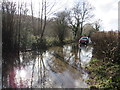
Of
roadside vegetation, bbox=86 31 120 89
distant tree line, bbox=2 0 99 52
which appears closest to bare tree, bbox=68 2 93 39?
distant tree line, bbox=2 0 99 52

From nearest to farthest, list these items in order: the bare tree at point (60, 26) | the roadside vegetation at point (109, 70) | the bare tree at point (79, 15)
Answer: the roadside vegetation at point (109, 70)
the bare tree at point (60, 26)
the bare tree at point (79, 15)

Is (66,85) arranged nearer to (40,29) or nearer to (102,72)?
(102,72)

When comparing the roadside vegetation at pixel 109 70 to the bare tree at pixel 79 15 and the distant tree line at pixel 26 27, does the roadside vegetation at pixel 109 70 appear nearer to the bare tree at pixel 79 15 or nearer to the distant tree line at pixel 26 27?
the distant tree line at pixel 26 27

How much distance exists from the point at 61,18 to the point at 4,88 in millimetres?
18685

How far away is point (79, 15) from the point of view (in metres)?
28.9

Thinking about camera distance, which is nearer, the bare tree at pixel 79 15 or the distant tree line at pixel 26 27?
the distant tree line at pixel 26 27

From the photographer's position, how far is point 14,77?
5340 mm

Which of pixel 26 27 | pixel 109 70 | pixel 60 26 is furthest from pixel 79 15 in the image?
pixel 109 70

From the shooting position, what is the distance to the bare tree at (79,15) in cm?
2789

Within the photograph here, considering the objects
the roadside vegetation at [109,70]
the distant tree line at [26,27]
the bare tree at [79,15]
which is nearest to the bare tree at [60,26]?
the distant tree line at [26,27]

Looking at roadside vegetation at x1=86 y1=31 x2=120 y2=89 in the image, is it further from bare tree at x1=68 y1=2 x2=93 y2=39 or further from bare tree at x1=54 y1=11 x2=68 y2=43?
bare tree at x1=68 y1=2 x2=93 y2=39

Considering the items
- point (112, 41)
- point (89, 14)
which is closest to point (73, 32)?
point (89, 14)

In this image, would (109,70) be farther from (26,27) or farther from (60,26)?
(60,26)

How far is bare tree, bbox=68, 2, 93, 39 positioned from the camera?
2789 centimetres
